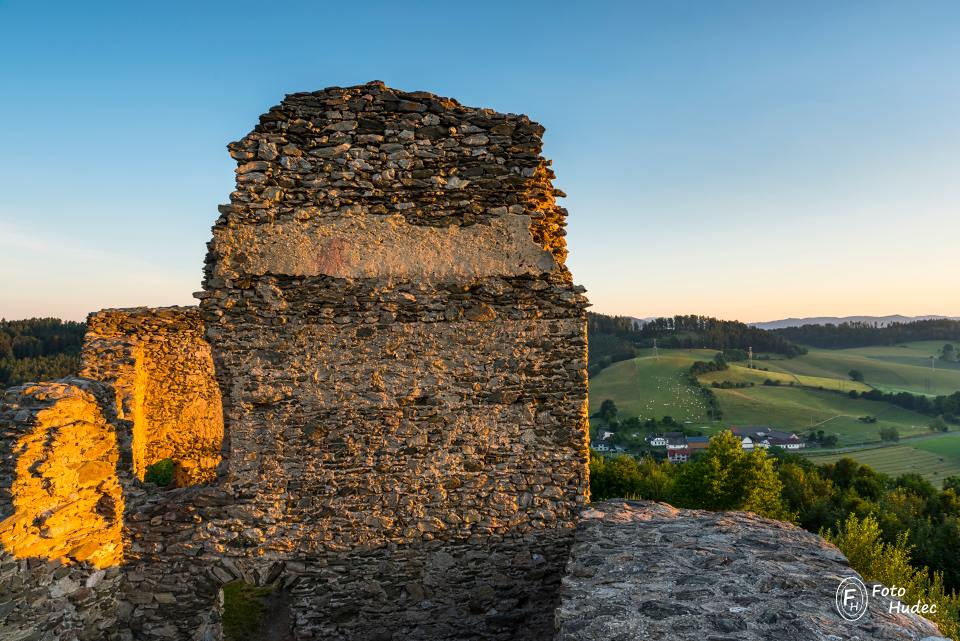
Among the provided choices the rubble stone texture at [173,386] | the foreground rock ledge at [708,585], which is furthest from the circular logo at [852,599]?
the rubble stone texture at [173,386]

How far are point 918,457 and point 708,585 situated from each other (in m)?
64.1

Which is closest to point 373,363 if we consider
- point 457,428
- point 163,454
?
point 457,428

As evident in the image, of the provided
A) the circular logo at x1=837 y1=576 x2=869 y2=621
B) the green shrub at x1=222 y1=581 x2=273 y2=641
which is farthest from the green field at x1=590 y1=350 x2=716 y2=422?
the circular logo at x1=837 y1=576 x2=869 y2=621

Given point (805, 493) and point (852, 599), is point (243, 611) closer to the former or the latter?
point (852, 599)

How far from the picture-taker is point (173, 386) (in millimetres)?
12586

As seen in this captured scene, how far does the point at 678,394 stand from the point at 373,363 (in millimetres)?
72012

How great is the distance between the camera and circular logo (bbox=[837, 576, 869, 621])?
387 cm

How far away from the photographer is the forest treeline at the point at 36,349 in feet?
101

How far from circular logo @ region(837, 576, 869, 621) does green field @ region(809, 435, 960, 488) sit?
156 feet

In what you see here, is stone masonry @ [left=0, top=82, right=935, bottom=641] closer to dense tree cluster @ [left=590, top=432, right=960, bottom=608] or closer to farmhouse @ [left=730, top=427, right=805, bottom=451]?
dense tree cluster @ [left=590, top=432, right=960, bottom=608]

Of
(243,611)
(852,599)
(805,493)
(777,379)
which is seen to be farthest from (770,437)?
(852,599)

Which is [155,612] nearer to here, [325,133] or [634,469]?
[325,133]

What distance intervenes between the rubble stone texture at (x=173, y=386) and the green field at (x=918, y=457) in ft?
156

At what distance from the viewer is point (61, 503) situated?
5.82 meters
